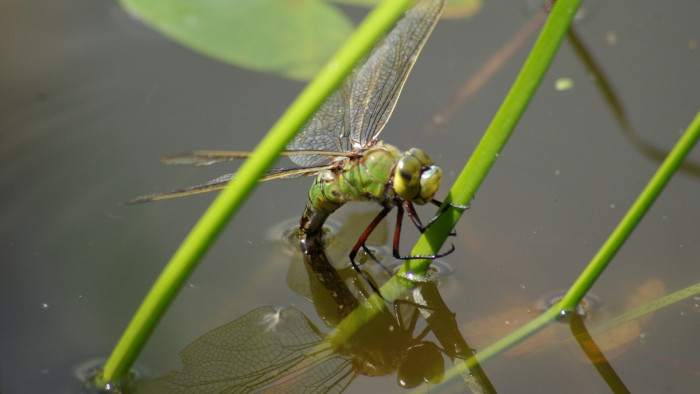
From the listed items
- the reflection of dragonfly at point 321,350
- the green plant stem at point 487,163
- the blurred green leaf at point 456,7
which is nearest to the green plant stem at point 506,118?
the green plant stem at point 487,163

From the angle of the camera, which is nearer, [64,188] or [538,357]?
[538,357]

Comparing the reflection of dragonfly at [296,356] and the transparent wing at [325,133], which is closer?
the reflection of dragonfly at [296,356]

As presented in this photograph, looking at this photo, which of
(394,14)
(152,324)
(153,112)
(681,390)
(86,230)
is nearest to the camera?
(394,14)

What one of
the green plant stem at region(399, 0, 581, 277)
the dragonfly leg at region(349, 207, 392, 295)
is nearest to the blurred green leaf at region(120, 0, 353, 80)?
the dragonfly leg at region(349, 207, 392, 295)

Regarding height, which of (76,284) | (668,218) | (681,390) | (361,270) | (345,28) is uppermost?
(345,28)

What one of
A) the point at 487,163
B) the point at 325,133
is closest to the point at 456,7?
the point at 325,133

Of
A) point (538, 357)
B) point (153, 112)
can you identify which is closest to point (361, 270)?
point (538, 357)

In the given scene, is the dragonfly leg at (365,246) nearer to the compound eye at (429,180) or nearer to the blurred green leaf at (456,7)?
the compound eye at (429,180)

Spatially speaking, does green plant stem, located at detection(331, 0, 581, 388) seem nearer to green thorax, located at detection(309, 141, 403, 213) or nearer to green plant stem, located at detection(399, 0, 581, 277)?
green plant stem, located at detection(399, 0, 581, 277)

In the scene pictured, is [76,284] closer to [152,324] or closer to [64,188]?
[64,188]
